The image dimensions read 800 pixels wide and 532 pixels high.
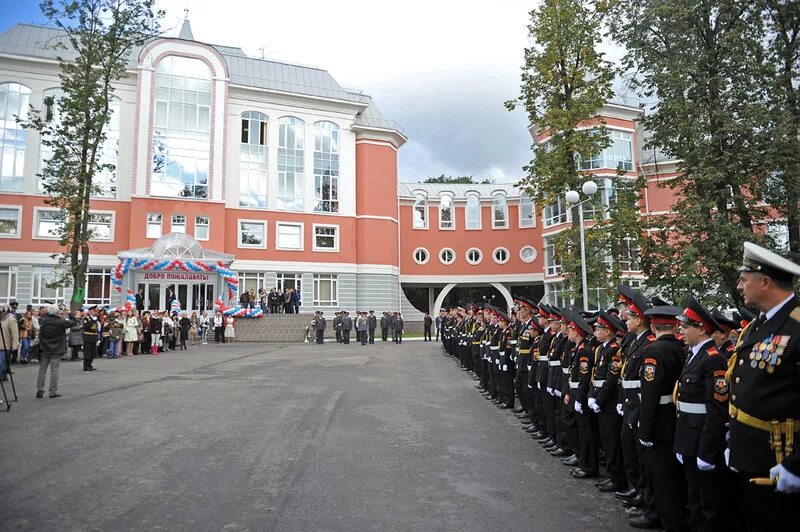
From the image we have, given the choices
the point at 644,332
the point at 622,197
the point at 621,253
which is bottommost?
the point at 644,332

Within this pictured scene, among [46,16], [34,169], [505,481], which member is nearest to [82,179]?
[46,16]

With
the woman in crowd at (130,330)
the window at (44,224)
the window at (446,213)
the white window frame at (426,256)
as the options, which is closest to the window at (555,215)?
the window at (446,213)

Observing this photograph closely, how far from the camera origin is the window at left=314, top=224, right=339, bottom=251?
40.9 m

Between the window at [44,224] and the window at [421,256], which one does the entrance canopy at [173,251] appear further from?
the window at [421,256]

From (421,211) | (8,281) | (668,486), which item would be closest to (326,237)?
(421,211)

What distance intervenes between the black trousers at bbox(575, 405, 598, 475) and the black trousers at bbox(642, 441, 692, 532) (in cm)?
149

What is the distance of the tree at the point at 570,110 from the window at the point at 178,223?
80.5ft

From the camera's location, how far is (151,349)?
76.8ft

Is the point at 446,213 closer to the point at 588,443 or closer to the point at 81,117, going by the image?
the point at 81,117

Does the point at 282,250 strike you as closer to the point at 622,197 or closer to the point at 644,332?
the point at 622,197

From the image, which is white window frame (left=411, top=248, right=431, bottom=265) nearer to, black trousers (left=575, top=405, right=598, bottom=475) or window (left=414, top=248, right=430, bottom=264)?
window (left=414, top=248, right=430, bottom=264)

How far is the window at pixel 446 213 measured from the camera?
4884 centimetres

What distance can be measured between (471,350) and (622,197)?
7.70 m

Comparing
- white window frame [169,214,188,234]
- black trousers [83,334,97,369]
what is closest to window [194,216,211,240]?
white window frame [169,214,188,234]
